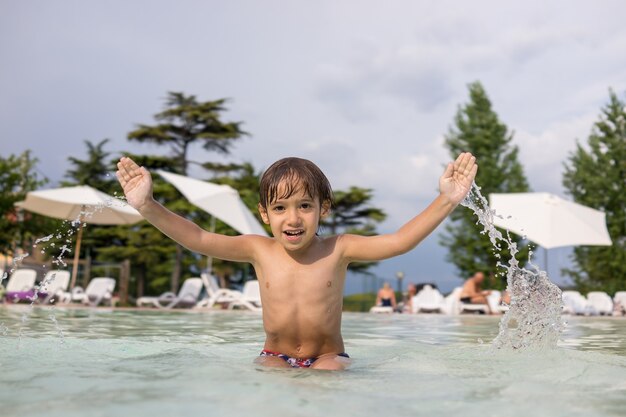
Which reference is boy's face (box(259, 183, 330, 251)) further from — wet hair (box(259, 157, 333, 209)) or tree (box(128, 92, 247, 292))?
tree (box(128, 92, 247, 292))

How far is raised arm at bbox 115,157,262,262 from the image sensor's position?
10.8ft

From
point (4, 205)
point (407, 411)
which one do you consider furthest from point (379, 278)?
point (407, 411)

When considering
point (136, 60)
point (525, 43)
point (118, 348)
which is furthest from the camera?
point (525, 43)

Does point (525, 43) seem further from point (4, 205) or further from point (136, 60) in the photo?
point (4, 205)

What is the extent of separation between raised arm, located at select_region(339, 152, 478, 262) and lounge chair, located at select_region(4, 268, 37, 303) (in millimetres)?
15063

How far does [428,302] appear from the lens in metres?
16.3

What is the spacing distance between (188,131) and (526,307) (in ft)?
89.0

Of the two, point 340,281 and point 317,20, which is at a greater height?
point 317,20

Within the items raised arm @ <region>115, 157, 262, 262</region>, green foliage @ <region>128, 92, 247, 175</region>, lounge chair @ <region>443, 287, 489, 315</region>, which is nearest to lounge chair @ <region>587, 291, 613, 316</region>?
lounge chair @ <region>443, 287, 489, 315</region>

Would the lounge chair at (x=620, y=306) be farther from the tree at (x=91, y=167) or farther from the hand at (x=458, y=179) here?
the tree at (x=91, y=167)

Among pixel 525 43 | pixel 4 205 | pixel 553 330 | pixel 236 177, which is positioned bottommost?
pixel 553 330

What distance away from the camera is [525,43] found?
24.2m

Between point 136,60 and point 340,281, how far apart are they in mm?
17790

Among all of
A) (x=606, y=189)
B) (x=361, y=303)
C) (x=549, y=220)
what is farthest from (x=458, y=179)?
(x=606, y=189)
